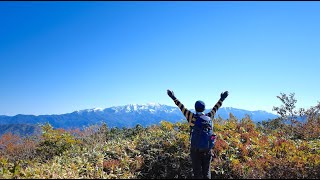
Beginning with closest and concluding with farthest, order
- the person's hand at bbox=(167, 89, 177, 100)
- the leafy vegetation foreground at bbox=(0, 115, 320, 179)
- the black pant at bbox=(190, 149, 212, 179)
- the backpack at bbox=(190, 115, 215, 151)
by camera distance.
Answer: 1. the backpack at bbox=(190, 115, 215, 151)
2. the black pant at bbox=(190, 149, 212, 179)
3. the leafy vegetation foreground at bbox=(0, 115, 320, 179)
4. the person's hand at bbox=(167, 89, 177, 100)

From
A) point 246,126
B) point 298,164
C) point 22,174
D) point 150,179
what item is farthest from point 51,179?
point 246,126

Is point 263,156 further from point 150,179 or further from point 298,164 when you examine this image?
point 150,179

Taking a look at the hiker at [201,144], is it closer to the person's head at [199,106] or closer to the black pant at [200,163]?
the black pant at [200,163]

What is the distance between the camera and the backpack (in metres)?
7.55

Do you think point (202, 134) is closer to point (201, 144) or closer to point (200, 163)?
point (201, 144)

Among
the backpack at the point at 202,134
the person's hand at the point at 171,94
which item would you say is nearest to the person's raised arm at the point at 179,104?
the person's hand at the point at 171,94

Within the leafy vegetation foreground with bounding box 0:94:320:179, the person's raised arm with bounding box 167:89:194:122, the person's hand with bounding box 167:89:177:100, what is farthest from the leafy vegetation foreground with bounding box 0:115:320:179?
the person's hand with bounding box 167:89:177:100

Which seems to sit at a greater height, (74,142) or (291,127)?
(291,127)

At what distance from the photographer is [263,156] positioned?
9.65 meters

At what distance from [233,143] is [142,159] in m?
3.34

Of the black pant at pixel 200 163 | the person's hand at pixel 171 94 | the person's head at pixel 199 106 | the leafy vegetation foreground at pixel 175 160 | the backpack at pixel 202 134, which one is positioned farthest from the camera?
the person's hand at pixel 171 94

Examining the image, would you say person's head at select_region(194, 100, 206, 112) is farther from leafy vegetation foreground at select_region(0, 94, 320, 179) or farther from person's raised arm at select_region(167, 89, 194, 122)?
leafy vegetation foreground at select_region(0, 94, 320, 179)

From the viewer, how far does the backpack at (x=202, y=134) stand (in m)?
7.55

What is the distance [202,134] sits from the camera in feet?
24.9
